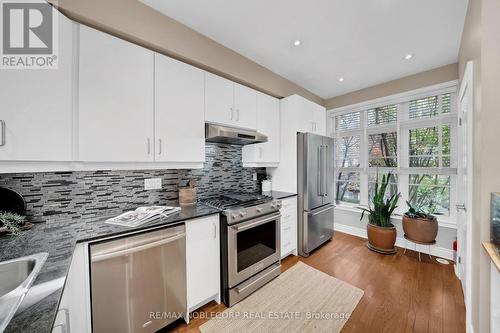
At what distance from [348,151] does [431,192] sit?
1.35 m

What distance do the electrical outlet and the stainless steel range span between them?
1.71 feet

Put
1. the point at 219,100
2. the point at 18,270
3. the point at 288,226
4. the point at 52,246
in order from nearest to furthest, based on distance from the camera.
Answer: the point at 18,270, the point at 52,246, the point at 219,100, the point at 288,226

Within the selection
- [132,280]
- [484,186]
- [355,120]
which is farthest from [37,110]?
[355,120]

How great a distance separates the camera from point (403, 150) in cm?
300

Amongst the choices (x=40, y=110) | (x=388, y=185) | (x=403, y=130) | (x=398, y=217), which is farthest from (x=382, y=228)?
(x=40, y=110)

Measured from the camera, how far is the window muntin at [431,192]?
2.67 metres

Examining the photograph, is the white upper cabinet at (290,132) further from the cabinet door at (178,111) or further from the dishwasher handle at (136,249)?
the dishwasher handle at (136,249)

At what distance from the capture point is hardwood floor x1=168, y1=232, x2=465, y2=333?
1.55 m

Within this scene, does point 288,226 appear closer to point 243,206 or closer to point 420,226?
point 243,206

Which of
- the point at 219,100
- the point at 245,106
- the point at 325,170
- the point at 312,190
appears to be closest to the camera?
the point at 219,100

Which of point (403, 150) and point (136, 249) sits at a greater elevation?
point (403, 150)

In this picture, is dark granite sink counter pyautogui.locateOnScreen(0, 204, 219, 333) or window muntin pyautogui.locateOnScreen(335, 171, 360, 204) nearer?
dark granite sink counter pyautogui.locateOnScreen(0, 204, 219, 333)

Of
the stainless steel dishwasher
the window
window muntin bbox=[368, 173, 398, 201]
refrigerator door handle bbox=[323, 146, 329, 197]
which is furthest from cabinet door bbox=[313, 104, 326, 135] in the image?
the stainless steel dishwasher

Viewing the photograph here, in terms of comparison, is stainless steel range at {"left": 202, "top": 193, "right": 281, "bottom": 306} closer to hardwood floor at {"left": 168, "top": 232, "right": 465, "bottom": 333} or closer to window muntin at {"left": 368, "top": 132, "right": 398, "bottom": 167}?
hardwood floor at {"left": 168, "top": 232, "right": 465, "bottom": 333}
